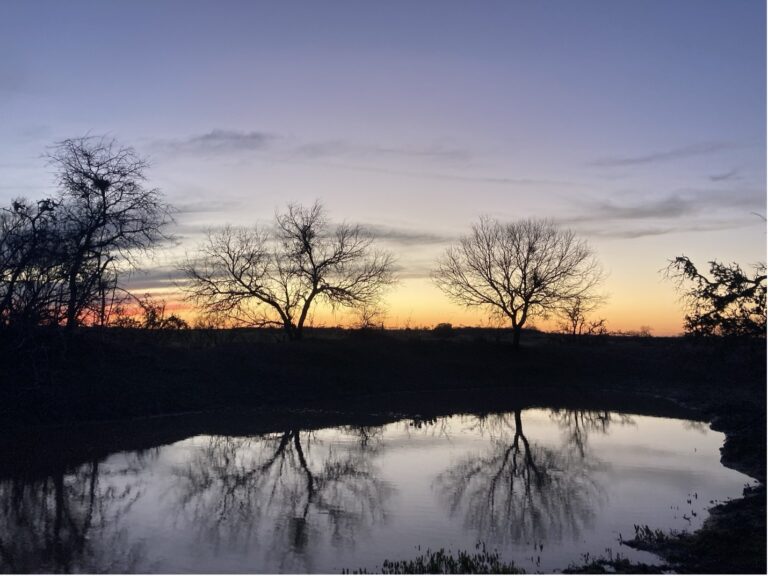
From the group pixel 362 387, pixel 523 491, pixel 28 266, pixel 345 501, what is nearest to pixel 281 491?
pixel 345 501

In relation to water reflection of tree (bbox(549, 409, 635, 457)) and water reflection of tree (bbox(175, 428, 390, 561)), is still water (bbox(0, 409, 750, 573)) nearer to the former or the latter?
water reflection of tree (bbox(175, 428, 390, 561))

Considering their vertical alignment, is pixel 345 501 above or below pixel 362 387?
below

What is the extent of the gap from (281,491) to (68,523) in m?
3.93

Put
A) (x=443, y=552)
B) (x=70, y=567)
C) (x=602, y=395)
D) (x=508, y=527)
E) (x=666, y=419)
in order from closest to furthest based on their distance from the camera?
(x=70, y=567)
(x=443, y=552)
(x=508, y=527)
(x=666, y=419)
(x=602, y=395)

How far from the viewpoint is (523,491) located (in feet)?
45.3

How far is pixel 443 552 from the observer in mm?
9406

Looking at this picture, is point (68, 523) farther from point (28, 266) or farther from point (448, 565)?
point (28, 266)

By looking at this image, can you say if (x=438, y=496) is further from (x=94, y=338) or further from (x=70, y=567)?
(x=94, y=338)

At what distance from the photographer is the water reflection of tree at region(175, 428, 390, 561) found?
10.6 meters

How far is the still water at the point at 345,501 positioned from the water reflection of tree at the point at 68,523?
0.03m

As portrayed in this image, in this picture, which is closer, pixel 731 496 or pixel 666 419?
pixel 731 496

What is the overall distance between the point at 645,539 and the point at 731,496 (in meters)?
4.23

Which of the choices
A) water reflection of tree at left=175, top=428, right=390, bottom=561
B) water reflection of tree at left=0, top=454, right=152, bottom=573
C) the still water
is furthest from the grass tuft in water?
water reflection of tree at left=0, top=454, right=152, bottom=573

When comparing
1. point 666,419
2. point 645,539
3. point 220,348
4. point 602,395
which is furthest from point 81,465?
point 602,395
